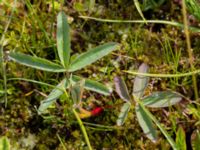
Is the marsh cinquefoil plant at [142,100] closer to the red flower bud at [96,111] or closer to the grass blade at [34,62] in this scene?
the red flower bud at [96,111]

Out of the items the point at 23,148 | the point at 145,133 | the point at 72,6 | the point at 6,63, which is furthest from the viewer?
the point at 72,6

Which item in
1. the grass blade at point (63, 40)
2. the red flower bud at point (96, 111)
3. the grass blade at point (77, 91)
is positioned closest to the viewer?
the grass blade at point (77, 91)

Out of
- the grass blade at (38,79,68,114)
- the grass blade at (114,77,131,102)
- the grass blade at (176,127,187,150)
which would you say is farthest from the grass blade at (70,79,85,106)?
the grass blade at (176,127,187,150)

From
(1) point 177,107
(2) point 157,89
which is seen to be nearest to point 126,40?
(2) point 157,89

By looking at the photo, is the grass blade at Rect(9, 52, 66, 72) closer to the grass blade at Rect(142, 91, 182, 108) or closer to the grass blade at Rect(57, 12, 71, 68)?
the grass blade at Rect(57, 12, 71, 68)

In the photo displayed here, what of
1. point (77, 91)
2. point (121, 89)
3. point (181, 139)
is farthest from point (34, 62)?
point (181, 139)

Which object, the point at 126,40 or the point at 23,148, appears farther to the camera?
the point at 126,40

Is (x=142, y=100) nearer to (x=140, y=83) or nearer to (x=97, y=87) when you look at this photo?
(x=140, y=83)

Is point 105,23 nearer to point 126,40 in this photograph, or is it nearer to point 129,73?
point 126,40

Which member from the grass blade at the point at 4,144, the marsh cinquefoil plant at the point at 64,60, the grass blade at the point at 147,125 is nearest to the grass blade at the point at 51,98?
the marsh cinquefoil plant at the point at 64,60

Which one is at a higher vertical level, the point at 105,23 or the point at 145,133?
the point at 105,23
